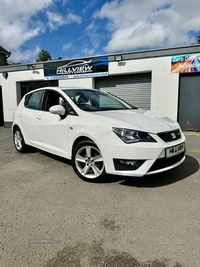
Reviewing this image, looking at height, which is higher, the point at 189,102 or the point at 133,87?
the point at 133,87

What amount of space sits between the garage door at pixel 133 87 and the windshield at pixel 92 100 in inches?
198

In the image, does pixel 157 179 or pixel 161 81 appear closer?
pixel 157 179

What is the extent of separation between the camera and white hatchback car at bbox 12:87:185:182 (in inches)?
122

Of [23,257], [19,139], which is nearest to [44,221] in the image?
[23,257]

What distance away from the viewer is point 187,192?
3.22 metres

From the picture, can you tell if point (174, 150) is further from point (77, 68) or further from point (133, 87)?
point (77, 68)

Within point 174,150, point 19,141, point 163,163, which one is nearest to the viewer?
point 163,163

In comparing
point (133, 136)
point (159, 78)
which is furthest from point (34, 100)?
point (159, 78)

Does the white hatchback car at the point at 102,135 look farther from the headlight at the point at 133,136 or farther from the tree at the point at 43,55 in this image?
the tree at the point at 43,55

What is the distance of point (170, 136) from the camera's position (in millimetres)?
3332

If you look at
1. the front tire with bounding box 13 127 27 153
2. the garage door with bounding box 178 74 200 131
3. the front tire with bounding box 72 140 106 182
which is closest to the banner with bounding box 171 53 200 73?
the garage door with bounding box 178 74 200 131

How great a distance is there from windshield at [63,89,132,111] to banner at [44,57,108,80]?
17.8 feet

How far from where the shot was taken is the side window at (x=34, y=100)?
483 cm

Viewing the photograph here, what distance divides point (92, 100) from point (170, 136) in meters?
1.67
